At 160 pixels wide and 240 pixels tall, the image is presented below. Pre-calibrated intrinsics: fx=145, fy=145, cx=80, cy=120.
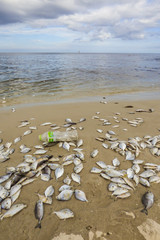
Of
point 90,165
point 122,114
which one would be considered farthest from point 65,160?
point 122,114

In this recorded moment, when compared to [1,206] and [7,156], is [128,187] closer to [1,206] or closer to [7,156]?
[1,206]

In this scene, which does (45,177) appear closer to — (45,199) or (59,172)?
(59,172)

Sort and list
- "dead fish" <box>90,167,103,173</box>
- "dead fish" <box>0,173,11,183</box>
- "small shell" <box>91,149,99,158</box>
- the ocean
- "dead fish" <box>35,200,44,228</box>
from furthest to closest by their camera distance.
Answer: the ocean, "small shell" <box>91,149,99,158</box>, "dead fish" <box>90,167,103,173</box>, "dead fish" <box>0,173,11,183</box>, "dead fish" <box>35,200,44,228</box>

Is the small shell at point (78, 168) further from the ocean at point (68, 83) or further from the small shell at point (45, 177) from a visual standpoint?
the ocean at point (68, 83)

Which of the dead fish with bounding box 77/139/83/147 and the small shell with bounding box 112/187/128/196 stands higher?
the dead fish with bounding box 77/139/83/147

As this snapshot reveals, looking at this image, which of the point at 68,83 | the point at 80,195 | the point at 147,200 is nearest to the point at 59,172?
the point at 80,195

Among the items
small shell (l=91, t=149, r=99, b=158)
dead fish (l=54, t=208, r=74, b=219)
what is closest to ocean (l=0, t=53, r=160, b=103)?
small shell (l=91, t=149, r=99, b=158)

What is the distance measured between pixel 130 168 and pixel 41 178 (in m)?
1.80

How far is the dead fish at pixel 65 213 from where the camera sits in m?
2.12

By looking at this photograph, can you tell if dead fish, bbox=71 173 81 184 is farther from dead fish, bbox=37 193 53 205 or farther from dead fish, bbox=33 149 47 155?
dead fish, bbox=33 149 47 155

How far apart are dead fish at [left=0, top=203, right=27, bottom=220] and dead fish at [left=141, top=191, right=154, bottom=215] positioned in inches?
73.2

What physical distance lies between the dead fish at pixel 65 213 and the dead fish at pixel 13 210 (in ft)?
1.78

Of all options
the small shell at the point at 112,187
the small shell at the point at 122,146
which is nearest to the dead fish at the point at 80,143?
the small shell at the point at 122,146

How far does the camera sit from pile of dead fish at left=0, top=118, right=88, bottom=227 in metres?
2.23
